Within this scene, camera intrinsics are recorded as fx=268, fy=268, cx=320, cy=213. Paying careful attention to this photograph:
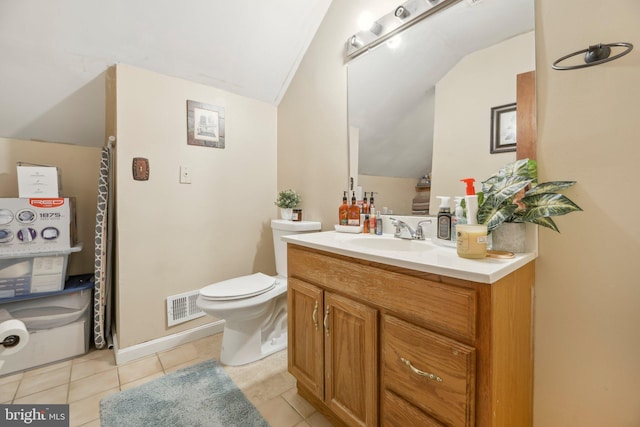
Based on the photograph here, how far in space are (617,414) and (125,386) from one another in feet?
7.15

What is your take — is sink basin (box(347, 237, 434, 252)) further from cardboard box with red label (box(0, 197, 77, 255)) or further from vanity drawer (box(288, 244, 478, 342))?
cardboard box with red label (box(0, 197, 77, 255))

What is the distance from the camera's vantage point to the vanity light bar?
1.33m

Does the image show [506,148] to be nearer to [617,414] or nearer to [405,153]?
[405,153]

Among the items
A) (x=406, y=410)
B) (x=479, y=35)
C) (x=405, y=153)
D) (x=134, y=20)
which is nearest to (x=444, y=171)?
(x=405, y=153)

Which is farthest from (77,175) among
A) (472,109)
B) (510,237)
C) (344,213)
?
(510,237)

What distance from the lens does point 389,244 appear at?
4.45ft

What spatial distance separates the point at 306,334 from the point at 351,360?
11.6 inches

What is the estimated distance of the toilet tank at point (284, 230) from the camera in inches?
74.7

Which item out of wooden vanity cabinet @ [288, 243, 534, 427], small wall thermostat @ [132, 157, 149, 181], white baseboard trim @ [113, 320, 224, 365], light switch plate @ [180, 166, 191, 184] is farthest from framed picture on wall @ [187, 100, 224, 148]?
white baseboard trim @ [113, 320, 224, 365]

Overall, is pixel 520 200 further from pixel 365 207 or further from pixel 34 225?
pixel 34 225

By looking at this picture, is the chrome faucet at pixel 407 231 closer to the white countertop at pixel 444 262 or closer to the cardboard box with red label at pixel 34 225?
the white countertop at pixel 444 262

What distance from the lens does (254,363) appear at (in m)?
1.71

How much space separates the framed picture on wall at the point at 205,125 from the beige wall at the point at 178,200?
0.04 m

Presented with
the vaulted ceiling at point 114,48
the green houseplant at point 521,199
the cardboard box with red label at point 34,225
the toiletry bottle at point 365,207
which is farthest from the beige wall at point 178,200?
the green houseplant at point 521,199
